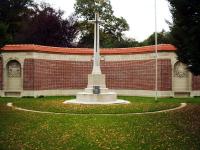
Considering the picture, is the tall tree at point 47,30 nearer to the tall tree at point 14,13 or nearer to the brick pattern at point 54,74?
the tall tree at point 14,13

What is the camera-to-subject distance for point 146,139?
14.7 meters

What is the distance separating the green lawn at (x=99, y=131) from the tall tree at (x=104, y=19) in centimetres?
3532

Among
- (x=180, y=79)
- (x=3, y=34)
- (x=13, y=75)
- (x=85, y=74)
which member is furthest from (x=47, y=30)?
(x=3, y=34)

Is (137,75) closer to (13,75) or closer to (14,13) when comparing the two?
(13,75)

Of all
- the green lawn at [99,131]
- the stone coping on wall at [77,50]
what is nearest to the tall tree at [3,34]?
the green lawn at [99,131]

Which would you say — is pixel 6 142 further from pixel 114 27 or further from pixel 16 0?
pixel 114 27

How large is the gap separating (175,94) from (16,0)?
78.9 feet

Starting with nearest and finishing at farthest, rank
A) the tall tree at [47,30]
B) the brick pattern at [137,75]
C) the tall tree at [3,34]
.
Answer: the tall tree at [3,34] → the brick pattern at [137,75] → the tall tree at [47,30]

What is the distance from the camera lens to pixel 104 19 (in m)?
55.2

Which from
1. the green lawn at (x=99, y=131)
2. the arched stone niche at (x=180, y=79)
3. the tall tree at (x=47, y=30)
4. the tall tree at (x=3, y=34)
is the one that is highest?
the tall tree at (x=47, y=30)

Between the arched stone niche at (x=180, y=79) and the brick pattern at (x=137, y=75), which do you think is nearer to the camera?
the brick pattern at (x=137, y=75)

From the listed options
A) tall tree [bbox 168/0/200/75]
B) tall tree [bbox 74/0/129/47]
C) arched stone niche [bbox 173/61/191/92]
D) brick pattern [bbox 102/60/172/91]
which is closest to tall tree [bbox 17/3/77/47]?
tall tree [bbox 74/0/129/47]

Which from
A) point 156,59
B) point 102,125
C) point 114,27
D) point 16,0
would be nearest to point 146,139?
point 102,125

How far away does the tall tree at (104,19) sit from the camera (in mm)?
54594
